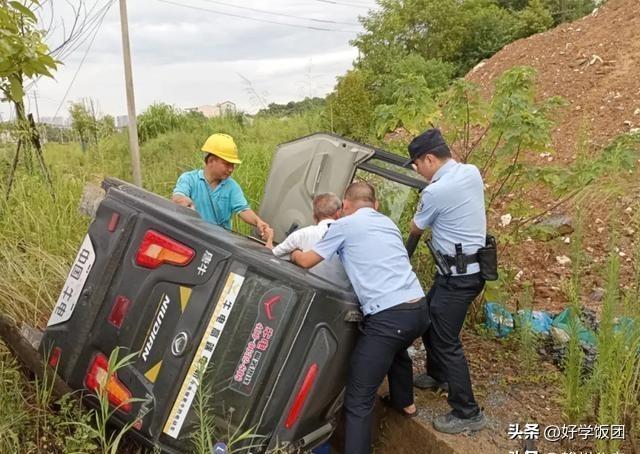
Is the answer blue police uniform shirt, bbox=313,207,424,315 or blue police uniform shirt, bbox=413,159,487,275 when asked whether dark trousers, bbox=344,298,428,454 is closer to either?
blue police uniform shirt, bbox=313,207,424,315

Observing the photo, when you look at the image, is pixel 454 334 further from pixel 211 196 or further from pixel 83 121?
pixel 83 121

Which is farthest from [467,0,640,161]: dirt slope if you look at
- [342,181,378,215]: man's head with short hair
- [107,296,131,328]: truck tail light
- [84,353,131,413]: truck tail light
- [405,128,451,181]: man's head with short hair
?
[84,353,131,413]: truck tail light

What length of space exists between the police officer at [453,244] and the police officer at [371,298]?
28 cm

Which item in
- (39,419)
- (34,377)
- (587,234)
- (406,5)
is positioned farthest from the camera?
(406,5)

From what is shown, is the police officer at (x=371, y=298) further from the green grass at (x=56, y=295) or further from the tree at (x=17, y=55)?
the tree at (x=17, y=55)

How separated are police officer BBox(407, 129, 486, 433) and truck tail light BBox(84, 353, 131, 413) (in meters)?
1.64

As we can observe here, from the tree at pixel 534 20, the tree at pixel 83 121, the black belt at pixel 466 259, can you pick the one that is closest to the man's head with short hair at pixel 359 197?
the black belt at pixel 466 259

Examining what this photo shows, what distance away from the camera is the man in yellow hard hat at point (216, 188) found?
3635 mm

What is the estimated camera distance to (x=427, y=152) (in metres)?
2.98

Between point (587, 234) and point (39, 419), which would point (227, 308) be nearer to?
point (39, 419)

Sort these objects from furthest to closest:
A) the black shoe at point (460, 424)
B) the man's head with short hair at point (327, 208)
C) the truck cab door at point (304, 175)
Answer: the truck cab door at point (304, 175) → the man's head with short hair at point (327, 208) → the black shoe at point (460, 424)

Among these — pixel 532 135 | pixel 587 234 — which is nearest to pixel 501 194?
pixel 532 135

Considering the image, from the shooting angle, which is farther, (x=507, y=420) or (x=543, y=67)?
(x=543, y=67)

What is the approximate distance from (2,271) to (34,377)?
106 centimetres
